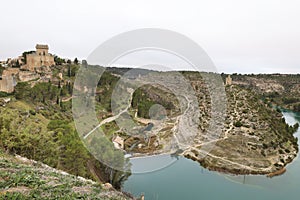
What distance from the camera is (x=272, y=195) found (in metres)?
17.5

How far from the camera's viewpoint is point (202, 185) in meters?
18.5

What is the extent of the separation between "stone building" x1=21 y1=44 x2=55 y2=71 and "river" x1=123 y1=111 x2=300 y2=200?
3067 cm

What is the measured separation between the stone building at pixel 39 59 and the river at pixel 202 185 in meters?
30.7

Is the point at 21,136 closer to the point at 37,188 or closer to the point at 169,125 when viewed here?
the point at 37,188

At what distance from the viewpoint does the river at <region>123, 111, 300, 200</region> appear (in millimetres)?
16719

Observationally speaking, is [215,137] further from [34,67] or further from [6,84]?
[34,67]

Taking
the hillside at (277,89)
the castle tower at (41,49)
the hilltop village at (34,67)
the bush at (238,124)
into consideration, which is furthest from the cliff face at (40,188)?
the hillside at (277,89)

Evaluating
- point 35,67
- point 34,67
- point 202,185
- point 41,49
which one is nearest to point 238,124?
point 202,185

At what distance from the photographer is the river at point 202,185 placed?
1672cm

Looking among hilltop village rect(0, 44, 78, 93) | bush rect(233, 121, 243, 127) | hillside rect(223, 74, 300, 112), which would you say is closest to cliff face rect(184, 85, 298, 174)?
bush rect(233, 121, 243, 127)

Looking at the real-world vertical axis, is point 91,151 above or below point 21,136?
below

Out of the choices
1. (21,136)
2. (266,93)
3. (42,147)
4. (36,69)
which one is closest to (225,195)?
(42,147)

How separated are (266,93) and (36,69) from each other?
6731 cm

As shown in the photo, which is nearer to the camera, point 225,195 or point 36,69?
point 225,195
